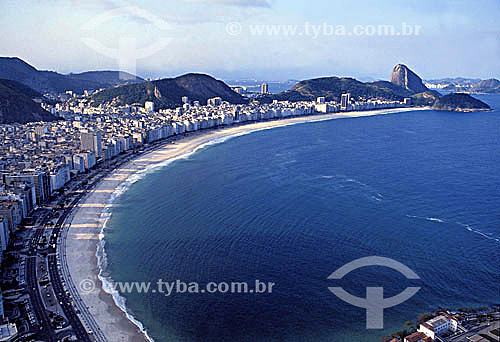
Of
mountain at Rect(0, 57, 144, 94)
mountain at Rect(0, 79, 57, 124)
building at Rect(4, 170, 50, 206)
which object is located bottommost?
building at Rect(4, 170, 50, 206)

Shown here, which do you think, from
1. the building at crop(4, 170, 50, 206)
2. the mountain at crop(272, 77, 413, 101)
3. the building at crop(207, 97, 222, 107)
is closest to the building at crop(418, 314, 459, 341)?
the building at crop(4, 170, 50, 206)

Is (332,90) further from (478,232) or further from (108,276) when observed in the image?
(108,276)

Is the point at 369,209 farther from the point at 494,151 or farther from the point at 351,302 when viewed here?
the point at 494,151

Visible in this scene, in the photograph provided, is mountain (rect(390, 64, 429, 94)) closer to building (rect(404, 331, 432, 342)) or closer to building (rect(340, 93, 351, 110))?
building (rect(340, 93, 351, 110))

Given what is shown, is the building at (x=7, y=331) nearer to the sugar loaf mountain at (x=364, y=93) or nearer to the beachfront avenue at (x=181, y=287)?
the beachfront avenue at (x=181, y=287)

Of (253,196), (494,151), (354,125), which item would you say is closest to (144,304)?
(253,196)

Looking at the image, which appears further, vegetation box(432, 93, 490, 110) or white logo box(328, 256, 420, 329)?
vegetation box(432, 93, 490, 110)

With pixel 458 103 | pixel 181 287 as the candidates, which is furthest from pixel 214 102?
pixel 181 287
